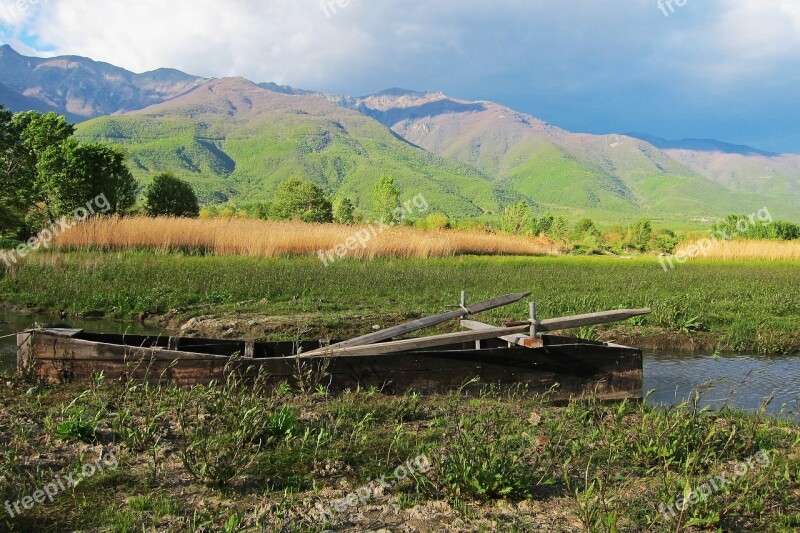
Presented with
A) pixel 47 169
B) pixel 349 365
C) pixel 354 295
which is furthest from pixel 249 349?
pixel 47 169

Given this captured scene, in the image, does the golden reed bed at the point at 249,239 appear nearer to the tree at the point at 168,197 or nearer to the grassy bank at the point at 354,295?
the grassy bank at the point at 354,295

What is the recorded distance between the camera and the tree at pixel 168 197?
182ft

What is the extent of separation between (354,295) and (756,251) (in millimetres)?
31963

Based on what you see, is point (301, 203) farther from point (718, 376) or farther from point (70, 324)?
point (718, 376)

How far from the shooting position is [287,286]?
16.1 m

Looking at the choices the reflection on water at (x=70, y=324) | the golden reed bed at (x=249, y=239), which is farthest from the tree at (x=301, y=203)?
the reflection on water at (x=70, y=324)

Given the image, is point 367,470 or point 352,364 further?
point 352,364

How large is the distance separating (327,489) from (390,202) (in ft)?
171

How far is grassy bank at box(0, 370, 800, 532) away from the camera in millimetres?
3902

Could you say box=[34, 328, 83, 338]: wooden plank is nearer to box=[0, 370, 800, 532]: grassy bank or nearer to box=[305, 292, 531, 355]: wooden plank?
box=[0, 370, 800, 532]: grassy bank

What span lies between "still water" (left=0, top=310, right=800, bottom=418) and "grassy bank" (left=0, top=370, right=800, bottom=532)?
6.87ft

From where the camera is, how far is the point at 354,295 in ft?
50.7

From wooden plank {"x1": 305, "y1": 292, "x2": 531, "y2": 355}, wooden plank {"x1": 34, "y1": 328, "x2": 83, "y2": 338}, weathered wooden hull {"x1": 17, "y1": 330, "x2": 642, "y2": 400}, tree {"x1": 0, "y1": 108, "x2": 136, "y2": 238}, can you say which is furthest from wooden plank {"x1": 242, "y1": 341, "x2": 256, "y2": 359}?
tree {"x1": 0, "y1": 108, "x2": 136, "y2": 238}

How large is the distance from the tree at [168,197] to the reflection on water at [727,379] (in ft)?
167
